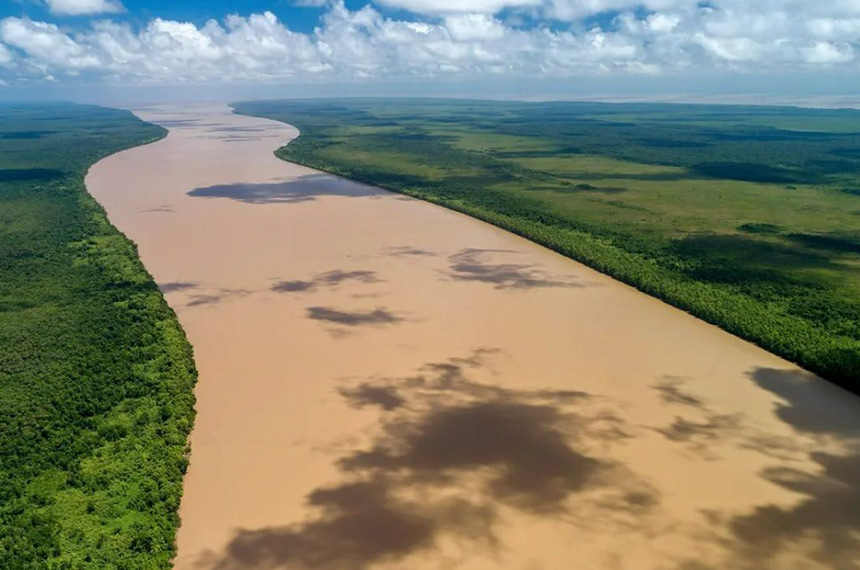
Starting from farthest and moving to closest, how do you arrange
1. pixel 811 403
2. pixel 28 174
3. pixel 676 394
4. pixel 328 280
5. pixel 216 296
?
pixel 28 174
pixel 328 280
pixel 216 296
pixel 676 394
pixel 811 403

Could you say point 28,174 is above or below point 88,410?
above

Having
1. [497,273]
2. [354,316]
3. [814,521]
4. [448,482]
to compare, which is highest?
[497,273]

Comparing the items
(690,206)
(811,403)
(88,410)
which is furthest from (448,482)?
(690,206)

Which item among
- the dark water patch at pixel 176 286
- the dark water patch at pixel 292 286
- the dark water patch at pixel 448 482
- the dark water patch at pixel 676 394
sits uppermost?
the dark water patch at pixel 292 286

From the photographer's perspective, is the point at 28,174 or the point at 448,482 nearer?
the point at 448,482

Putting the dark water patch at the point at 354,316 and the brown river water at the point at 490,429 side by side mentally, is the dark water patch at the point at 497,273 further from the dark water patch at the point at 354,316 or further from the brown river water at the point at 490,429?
the dark water patch at the point at 354,316

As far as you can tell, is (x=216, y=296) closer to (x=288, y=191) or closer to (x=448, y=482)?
(x=448, y=482)

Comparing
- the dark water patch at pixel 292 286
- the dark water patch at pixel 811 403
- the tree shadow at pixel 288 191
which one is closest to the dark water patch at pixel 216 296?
the dark water patch at pixel 292 286

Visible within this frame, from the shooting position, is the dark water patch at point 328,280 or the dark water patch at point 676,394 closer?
Result: the dark water patch at point 676,394
